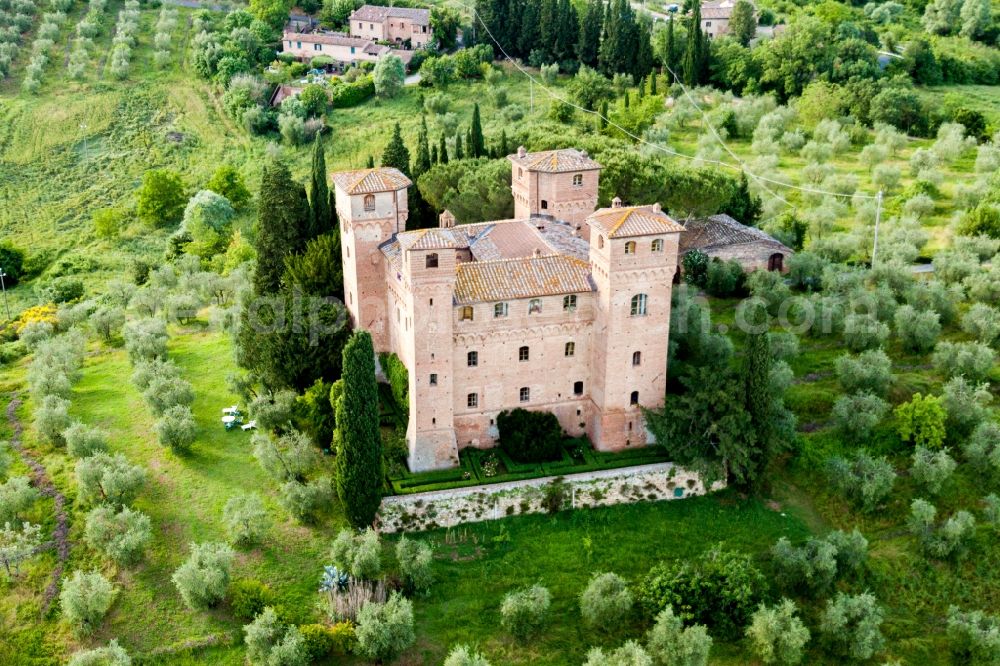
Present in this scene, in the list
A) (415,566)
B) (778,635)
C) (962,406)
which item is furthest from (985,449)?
(415,566)

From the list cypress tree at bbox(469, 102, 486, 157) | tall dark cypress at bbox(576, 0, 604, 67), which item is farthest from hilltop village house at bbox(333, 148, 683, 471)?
tall dark cypress at bbox(576, 0, 604, 67)

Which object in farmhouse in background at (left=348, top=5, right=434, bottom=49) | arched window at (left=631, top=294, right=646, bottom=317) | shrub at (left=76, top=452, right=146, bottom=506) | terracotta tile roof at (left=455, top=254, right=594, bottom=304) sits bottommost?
shrub at (left=76, top=452, right=146, bottom=506)

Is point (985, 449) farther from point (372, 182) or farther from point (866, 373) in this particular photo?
point (372, 182)

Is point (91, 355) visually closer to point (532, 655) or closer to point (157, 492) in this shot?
point (157, 492)

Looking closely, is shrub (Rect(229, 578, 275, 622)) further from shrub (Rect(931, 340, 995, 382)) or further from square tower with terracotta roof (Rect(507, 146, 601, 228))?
shrub (Rect(931, 340, 995, 382))

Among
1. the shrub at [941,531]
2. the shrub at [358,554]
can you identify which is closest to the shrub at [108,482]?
the shrub at [358,554]

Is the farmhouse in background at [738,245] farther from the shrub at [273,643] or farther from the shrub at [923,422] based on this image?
the shrub at [273,643]
